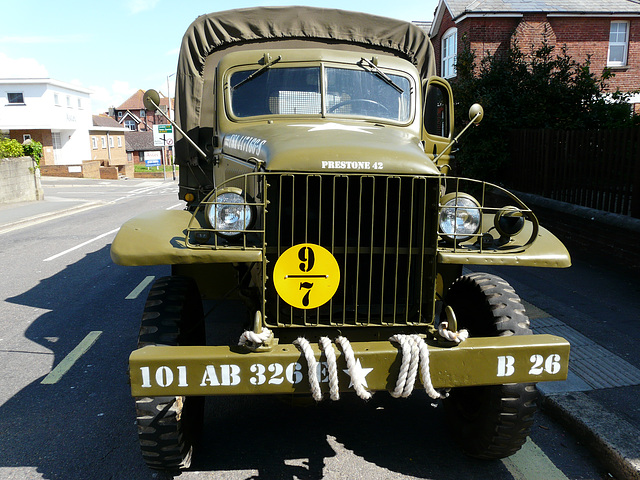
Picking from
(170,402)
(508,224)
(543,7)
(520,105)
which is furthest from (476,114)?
(543,7)

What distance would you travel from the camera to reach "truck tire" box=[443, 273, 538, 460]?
316 centimetres

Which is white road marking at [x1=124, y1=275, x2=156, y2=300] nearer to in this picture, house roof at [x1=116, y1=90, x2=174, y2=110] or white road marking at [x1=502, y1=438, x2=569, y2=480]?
white road marking at [x1=502, y1=438, x2=569, y2=480]

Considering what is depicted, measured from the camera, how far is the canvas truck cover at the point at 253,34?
5945mm

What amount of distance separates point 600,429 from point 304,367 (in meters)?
2.10

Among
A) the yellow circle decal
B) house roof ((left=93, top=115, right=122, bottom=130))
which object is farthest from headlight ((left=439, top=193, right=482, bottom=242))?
house roof ((left=93, top=115, right=122, bottom=130))

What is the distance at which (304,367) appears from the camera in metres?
2.72

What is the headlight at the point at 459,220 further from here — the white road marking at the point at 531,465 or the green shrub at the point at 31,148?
the green shrub at the point at 31,148

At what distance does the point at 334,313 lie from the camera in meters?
3.17

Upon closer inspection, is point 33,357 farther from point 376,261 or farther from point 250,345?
point 376,261

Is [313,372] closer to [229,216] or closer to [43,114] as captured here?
[229,216]

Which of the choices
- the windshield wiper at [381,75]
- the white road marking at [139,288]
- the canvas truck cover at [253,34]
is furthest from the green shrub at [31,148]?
the windshield wiper at [381,75]

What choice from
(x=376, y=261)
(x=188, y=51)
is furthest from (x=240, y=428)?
(x=188, y=51)

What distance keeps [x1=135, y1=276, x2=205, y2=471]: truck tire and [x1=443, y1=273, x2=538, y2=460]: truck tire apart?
65.5 inches

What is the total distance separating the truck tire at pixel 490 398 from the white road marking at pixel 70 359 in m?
3.14
